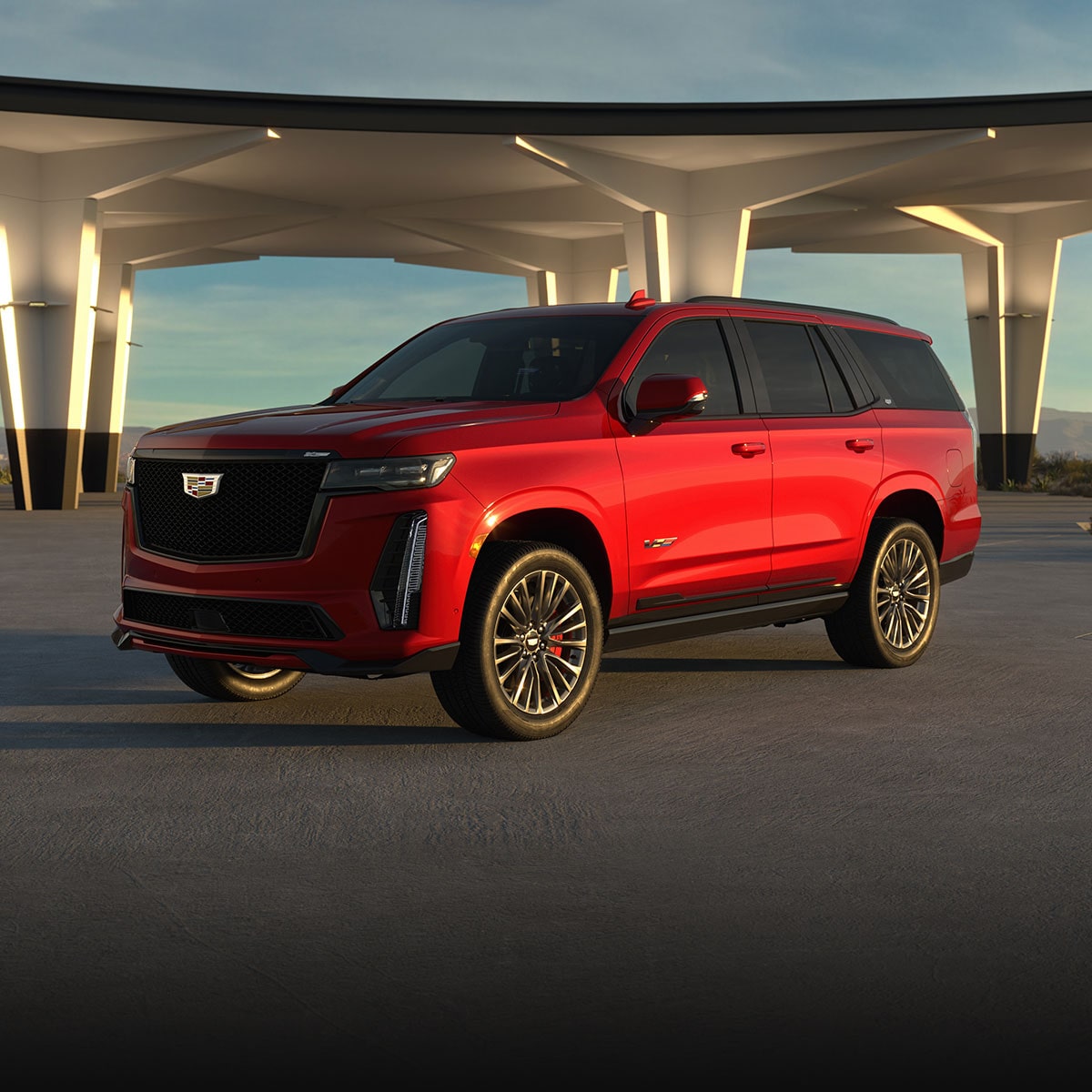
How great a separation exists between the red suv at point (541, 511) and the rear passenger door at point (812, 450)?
0.06 feet

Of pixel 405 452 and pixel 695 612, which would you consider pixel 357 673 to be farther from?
pixel 695 612

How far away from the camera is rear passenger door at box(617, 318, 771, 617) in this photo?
788 centimetres

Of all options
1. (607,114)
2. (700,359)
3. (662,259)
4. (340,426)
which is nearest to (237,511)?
(340,426)

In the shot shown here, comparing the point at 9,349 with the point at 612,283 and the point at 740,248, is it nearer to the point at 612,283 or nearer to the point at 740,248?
the point at 740,248

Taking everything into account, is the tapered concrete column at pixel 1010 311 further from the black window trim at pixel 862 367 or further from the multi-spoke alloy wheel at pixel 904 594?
the multi-spoke alloy wheel at pixel 904 594

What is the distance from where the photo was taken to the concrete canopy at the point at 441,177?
30172 mm

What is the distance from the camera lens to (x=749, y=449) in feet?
27.9

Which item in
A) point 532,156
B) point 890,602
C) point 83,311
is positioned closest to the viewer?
point 890,602

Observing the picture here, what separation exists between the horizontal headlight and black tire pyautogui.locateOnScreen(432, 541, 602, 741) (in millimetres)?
542

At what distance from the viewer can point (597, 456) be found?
764 cm

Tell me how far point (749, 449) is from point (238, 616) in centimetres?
304

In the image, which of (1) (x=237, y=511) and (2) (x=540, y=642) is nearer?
(1) (x=237, y=511)

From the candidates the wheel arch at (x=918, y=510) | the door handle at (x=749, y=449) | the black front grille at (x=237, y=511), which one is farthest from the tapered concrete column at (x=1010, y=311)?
the black front grille at (x=237, y=511)

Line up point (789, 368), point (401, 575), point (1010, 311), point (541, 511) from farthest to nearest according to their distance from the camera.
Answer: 1. point (1010, 311)
2. point (789, 368)
3. point (541, 511)
4. point (401, 575)
